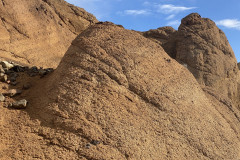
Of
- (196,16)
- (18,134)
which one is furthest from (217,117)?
(196,16)

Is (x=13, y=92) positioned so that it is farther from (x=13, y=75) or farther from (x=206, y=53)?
(x=206, y=53)

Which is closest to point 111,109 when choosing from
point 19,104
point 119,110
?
point 119,110

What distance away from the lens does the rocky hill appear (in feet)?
9.82

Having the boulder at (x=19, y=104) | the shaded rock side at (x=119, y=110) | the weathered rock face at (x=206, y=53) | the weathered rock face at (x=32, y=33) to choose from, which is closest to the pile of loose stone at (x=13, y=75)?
the boulder at (x=19, y=104)

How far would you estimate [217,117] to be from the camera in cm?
454

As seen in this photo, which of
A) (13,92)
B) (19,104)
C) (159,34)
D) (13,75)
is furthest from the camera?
(159,34)

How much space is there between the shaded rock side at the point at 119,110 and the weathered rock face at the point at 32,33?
20.7 feet

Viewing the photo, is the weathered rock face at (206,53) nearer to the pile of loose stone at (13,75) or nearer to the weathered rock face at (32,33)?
the weathered rock face at (32,33)

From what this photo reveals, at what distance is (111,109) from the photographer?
10.8 feet

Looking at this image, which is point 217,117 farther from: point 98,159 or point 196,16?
point 196,16

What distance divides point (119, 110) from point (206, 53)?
665 centimetres

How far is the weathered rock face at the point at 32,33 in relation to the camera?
10.3m

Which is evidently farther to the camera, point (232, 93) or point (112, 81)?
point (232, 93)

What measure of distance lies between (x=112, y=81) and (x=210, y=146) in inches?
70.6
